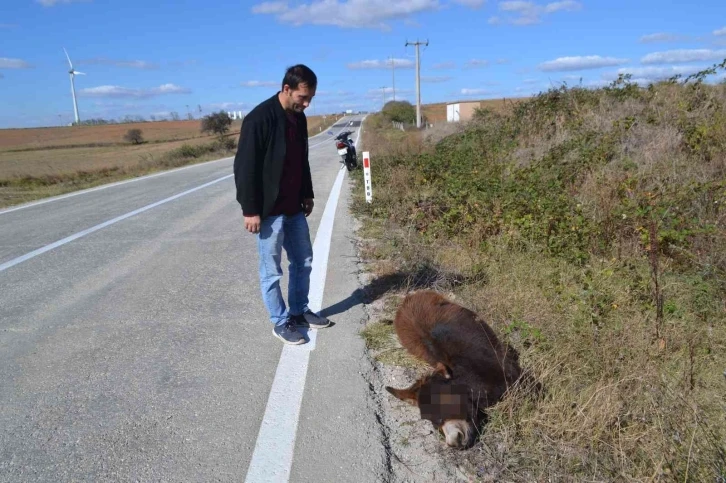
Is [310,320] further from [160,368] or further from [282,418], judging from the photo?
[282,418]

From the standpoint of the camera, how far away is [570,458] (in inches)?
95.1

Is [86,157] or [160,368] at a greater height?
[86,157]

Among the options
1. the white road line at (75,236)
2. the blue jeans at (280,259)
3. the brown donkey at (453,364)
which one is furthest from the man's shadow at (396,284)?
the white road line at (75,236)

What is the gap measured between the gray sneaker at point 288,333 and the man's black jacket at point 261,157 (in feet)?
3.06

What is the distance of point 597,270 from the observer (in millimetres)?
4812

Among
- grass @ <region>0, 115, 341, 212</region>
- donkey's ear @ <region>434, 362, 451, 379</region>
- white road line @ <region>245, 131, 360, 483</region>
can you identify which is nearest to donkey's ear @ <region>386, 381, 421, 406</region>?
donkey's ear @ <region>434, 362, 451, 379</region>

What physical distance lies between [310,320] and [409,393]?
62.7 inches

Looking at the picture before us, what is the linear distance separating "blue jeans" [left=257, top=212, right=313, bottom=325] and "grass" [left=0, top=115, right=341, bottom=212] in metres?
11.0

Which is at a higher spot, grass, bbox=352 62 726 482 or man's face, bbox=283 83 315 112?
man's face, bbox=283 83 315 112

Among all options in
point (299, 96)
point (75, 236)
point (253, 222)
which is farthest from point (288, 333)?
point (75, 236)

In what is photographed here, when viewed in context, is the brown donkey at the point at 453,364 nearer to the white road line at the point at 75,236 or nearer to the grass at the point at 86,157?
the white road line at the point at 75,236

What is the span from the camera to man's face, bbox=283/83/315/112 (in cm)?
364

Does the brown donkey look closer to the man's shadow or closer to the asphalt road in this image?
the asphalt road

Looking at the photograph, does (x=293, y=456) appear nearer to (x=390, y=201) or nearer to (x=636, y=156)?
(x=390, y=201)
